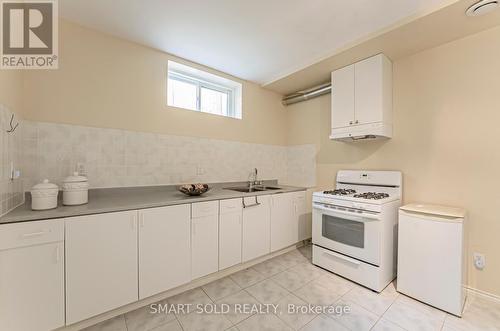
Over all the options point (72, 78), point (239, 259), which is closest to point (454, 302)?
point (239, 259)

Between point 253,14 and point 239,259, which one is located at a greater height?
point 253,14

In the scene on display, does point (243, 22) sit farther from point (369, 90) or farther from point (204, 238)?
point (204, 238)

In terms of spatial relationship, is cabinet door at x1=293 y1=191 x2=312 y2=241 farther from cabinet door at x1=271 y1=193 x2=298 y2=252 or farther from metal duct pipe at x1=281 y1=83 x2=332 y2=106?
metal duct pipe at x1=281 y1=83 x2=332 y2=106

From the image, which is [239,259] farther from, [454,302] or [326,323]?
[454,302]

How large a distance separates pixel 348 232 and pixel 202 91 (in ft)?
8.40

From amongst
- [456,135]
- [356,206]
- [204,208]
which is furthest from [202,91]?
[456,135]

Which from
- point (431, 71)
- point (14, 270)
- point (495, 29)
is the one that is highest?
point (495, 29)

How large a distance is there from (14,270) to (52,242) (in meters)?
0.21

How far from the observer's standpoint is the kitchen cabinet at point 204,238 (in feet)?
6.31

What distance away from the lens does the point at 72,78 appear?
6.11 ft

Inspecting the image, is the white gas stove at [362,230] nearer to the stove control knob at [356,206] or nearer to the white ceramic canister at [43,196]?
the stove control knob at [356,206]

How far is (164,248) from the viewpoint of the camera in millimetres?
1751

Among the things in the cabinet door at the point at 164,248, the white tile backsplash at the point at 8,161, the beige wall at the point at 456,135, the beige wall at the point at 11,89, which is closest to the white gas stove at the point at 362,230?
the beige wall at the point at 456,135

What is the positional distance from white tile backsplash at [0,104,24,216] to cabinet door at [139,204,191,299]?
2.63 ft
